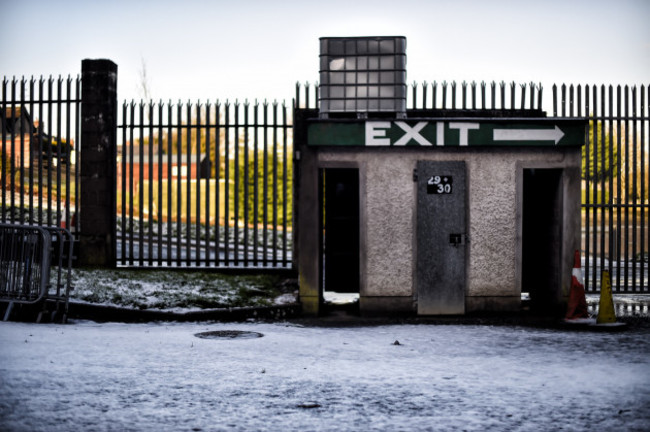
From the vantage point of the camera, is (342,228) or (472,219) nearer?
(472,219)

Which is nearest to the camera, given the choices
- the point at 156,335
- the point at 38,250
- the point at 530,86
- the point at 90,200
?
the point at 156,335

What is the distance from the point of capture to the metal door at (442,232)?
413 inches

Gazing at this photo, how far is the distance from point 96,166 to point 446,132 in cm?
643

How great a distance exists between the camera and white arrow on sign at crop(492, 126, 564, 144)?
10469 mm

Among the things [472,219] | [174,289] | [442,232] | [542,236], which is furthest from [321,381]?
[542,236]

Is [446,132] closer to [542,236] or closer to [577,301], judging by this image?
[542,236]

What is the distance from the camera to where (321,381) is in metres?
5.83

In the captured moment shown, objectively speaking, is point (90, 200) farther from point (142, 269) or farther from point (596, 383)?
point (596, 383)

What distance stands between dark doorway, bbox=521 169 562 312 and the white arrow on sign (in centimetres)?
56

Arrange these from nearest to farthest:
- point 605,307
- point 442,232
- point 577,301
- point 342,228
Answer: point 605,307
point 577,301
point 442,232
point 342,228

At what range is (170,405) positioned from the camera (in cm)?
496

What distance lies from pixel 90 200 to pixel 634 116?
9514 mm

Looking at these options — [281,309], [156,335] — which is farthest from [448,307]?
[156,335]

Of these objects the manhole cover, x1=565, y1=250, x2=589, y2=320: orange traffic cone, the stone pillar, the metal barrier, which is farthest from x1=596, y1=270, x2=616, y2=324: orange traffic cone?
the stone pillar
